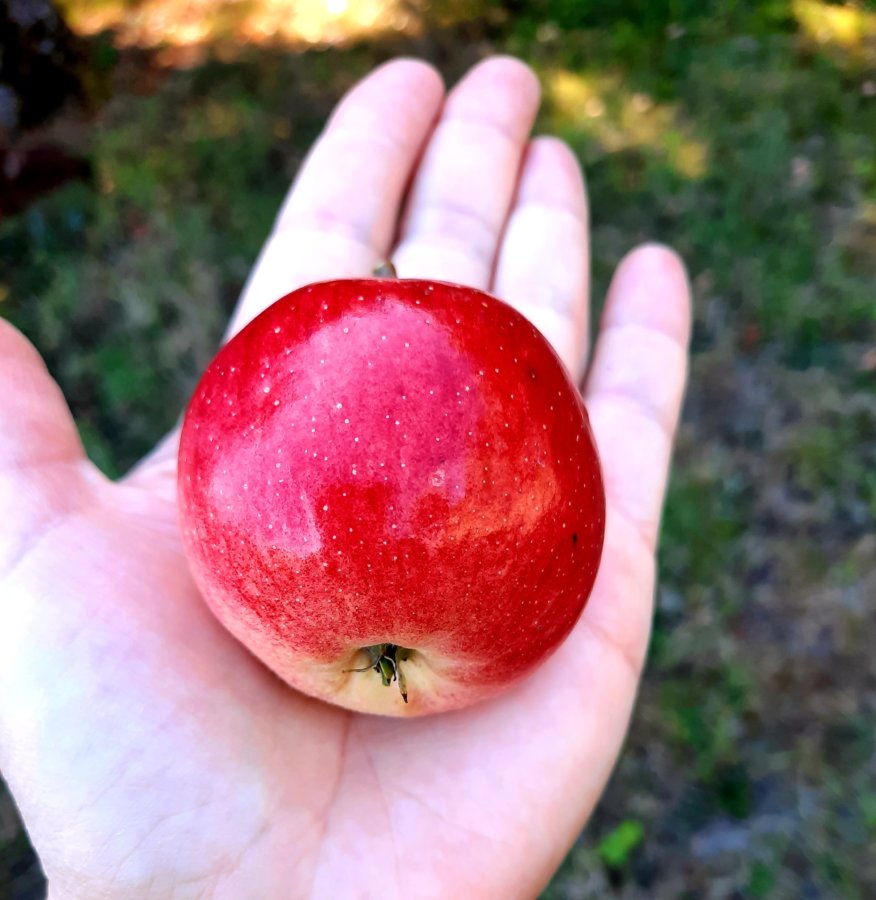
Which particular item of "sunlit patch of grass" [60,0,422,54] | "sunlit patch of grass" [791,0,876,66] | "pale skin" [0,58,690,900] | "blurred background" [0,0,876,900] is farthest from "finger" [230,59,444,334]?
"sunlit patch of grass" [791,0,876,66]

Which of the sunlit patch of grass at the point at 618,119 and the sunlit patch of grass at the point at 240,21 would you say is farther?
the sunlit patch of grass at the point at 240,21

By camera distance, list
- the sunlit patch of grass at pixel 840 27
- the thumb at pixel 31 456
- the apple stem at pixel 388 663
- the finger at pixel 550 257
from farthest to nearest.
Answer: the sunlit patch of grass at pixel 840 27, the finger at pixel 550 257, the thumb at pixel 31 456, the apple stem at pixel 388 663

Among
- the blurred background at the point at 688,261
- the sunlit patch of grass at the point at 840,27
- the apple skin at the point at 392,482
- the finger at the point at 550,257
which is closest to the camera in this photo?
the apple skin at the point at 392,482

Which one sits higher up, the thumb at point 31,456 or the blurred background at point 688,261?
the thumb at point 31,456

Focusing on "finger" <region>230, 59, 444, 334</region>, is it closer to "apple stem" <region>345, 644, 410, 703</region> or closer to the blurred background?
the blurred background

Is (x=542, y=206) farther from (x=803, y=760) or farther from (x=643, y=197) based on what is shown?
(x=803, y=760)

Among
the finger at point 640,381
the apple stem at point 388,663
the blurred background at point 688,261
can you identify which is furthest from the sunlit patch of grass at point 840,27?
the apple stem at point 388,663

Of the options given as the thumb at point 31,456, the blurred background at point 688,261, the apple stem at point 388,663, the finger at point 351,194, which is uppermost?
the thumb at point 31,456

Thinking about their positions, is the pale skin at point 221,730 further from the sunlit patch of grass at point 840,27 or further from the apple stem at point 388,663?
the sunlit patch of grass at point 840,27

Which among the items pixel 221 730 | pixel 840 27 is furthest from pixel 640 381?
pixel 840 27
